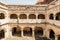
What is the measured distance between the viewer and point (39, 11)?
19.4m

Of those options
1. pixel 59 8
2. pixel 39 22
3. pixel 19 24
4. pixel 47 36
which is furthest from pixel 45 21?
pixel 59 8

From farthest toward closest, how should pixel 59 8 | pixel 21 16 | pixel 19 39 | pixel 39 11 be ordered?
pixel 21 16 < pixel 39 11 < pixel 19 39 < pixel 59 8

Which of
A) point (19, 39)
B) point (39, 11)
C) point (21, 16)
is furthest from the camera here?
point (21, 16)

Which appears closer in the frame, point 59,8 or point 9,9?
point 59,8

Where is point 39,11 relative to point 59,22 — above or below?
above

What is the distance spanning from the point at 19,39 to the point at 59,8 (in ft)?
30.2

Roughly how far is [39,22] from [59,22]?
6419 mm

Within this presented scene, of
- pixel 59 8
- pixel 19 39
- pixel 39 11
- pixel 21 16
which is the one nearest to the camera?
pixel 59 8

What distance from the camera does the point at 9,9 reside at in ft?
63.5

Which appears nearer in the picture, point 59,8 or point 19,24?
point 59,8

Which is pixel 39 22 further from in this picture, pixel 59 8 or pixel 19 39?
pixel 59 8

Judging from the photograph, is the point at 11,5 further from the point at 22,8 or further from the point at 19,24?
the point at 19,24

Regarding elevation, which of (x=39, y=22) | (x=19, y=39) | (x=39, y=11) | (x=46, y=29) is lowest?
(x=19, y=39)

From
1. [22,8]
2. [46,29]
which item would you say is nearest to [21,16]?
[22,8]
